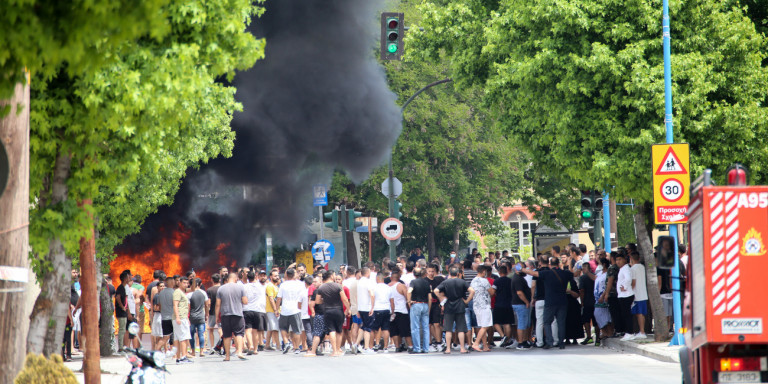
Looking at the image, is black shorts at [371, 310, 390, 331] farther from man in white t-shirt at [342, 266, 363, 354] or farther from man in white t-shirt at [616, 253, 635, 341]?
man in white t-shirt at [616, 253, 635, 341]

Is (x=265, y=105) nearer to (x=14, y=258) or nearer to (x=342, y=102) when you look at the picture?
(x=342, y=102)

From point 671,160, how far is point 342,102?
15276 mm

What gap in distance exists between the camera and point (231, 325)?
1922cm

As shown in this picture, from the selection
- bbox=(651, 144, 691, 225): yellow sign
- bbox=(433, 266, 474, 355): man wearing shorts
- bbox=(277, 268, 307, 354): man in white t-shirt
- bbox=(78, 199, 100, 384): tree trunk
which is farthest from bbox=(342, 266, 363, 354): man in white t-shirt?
bbox=(78, 199, 100, 384): tree trunk

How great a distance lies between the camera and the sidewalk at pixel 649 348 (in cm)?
1552

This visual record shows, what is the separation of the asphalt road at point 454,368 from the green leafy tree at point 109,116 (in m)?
5.02

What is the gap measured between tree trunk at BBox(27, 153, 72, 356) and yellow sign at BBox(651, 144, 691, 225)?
8.79 meters

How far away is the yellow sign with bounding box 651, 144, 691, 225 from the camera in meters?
15.6

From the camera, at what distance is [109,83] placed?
32.4 feet

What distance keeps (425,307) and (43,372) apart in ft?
32.7

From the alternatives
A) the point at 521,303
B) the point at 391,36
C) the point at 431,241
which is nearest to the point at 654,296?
the point at 521,303

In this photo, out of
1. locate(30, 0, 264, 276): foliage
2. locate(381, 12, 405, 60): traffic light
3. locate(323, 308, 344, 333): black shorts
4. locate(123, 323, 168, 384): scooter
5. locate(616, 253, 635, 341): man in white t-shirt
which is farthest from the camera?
locate(323, 308, 344, 333): black shorts

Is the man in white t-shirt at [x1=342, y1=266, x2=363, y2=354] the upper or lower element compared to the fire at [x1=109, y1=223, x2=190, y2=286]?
lower

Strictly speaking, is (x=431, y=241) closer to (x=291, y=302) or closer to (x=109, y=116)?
(x=291, y=302)
